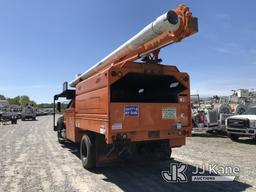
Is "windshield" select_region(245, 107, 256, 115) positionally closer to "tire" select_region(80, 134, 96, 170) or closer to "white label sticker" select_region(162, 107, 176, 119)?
"white label sticker" select_region(162, 107, 176, 119)

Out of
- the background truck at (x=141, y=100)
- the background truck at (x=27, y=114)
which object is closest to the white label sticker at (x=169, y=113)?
the background truck at (x=141, y=100)

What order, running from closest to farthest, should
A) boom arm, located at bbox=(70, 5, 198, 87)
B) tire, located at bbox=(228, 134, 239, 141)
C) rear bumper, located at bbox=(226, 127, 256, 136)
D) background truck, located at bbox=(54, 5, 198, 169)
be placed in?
boom arm, located at bbox=(70, 5, 198, 87), background truck, located at bbox=(54, 5, 198, 169), rear bumper, located at bbox=(226, 127, 256, 136), tire, located at bbox=(228, 134, 239, 141)

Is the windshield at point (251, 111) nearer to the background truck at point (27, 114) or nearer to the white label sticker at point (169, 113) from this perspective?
the white label sticker at point (169, 113)

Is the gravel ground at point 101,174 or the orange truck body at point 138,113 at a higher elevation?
the orange truck body at point 138,113

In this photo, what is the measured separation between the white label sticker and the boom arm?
1.46m

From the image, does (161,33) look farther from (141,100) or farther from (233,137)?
(233,137)

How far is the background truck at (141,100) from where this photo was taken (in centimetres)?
667

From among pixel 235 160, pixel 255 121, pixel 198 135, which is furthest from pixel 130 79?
pixel 198 135

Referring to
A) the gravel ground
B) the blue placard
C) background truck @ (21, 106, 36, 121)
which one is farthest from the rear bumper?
background truck @ (21, 106, 36, 121)

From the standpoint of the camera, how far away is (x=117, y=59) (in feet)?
27.9

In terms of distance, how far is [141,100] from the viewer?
28.9 ft

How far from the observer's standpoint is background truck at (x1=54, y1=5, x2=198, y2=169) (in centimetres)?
667

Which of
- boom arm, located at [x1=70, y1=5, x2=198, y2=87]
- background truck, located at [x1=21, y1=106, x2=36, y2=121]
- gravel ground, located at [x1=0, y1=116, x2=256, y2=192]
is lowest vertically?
gravel ground, located at [x1=0, y1=116, x2=256, y2=192]

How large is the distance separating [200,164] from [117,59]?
161 inches
